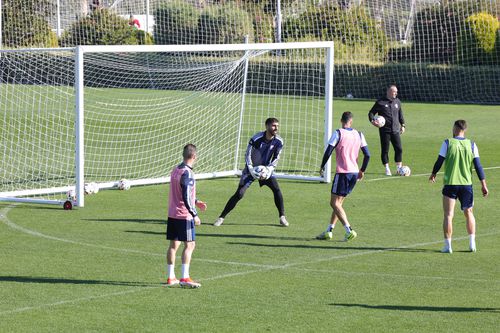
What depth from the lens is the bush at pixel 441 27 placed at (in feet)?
123

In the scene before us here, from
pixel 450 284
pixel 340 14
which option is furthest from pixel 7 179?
pixel 340 14

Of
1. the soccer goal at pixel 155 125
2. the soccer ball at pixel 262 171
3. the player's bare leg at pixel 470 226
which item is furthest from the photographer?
the soccer goal at pixel 155 125

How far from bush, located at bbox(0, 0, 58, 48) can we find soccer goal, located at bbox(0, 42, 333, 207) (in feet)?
3.91

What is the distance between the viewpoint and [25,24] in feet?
118

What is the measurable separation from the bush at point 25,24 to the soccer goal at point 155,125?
3.91 feet

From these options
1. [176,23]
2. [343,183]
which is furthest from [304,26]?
[343,183]

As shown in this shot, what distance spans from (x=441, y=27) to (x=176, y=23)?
1060 cm

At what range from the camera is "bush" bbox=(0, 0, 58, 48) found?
1382 inches

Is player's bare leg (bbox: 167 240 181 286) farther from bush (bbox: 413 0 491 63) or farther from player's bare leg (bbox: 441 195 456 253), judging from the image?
bush (bbox: 413 0 491 63)

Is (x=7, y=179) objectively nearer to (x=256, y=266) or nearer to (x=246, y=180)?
(x=246, y=180)

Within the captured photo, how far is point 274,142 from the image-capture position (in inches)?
662

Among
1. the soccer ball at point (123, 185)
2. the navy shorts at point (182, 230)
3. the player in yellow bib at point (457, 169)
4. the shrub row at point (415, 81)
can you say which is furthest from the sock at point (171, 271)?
the shrub row at point (415, 81)

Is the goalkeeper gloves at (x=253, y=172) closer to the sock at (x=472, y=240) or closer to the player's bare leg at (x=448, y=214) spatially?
the player's bare leg at (x=448, y=214)

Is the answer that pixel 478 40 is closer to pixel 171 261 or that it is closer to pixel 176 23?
pixel 176 23
